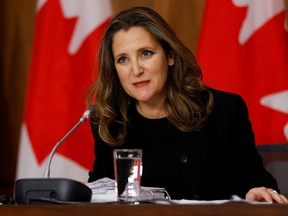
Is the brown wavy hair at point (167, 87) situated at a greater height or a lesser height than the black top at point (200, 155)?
greater

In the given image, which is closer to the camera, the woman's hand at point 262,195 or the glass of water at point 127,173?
the glass of water at point 127,173

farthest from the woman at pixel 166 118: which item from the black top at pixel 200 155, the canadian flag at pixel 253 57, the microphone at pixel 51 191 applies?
the microphone at pixel 51 191

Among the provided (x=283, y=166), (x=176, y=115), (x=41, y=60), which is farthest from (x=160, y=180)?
(x=41, y=60)

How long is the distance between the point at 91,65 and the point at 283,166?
1307mm

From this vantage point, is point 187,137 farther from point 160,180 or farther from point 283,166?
point 283,166

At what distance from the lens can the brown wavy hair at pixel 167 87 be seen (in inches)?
91.2

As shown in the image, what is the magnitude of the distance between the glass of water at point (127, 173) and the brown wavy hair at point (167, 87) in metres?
0.77

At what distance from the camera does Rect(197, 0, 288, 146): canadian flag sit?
9.60 ft

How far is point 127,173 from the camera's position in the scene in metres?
1.54

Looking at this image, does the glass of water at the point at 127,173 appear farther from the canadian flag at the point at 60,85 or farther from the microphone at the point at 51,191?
the canadian flag at the point at 60,85

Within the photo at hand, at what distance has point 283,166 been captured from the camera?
7.26ft

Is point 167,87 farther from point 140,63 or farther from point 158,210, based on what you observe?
point 158,210

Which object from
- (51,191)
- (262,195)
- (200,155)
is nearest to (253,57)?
(200,155)

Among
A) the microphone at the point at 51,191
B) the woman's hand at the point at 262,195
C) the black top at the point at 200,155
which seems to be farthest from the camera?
the black top at the point at 200,155
